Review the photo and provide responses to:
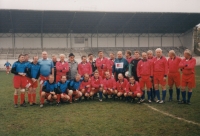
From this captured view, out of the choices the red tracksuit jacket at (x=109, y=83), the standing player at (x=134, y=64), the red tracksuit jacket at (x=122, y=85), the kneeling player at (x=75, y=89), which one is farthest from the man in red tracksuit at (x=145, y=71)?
the kneeling player at (x=75, y=89)

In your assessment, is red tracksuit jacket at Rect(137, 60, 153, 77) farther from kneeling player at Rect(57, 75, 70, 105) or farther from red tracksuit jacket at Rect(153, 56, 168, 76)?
kneeling player at Rect(57, 75, 70, 105)

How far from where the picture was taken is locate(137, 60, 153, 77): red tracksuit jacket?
7.91 m

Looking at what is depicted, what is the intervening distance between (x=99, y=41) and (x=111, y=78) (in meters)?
27.9

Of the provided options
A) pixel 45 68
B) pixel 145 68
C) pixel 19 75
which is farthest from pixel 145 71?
pixel 19 75

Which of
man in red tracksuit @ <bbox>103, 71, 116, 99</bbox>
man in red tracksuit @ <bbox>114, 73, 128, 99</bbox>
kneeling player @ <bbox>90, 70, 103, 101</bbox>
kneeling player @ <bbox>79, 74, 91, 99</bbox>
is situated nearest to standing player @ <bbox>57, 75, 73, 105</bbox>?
kneeling player @ <bbox>79, 74, 91, 99</bbox>

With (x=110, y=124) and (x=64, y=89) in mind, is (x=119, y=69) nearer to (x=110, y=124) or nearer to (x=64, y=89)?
(x=64, y=89)

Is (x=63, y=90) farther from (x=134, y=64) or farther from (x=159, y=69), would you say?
(x=159, y=69)

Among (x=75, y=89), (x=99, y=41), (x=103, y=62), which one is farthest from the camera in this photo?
(x=99, y=41)

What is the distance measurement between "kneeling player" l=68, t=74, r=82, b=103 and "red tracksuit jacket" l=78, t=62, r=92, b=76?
0.65 m

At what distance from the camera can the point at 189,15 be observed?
32.1m

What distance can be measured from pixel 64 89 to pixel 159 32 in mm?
32343

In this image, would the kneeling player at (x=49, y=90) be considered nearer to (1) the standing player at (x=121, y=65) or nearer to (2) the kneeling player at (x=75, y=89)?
(2) the kneeling player at (x=75, y=89)

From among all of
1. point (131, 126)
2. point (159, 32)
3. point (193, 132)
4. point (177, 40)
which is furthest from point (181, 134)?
point (177, 40)

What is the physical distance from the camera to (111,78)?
28.6 feet
